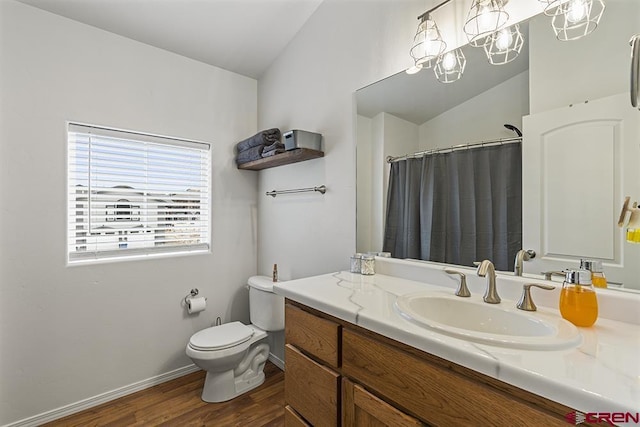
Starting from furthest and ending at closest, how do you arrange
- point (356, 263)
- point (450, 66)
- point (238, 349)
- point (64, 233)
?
point (238, 349)
point (64, 233)
point (356, 263)
point (450, 66)

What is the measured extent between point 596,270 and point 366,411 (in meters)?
0.88

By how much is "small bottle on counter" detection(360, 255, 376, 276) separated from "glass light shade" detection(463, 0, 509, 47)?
1.10 metres

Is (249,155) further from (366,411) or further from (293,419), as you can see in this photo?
(366,411)

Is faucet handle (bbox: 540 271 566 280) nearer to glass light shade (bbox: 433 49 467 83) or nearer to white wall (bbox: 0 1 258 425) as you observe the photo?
glass light shade (bbox: 433 49 467 83)

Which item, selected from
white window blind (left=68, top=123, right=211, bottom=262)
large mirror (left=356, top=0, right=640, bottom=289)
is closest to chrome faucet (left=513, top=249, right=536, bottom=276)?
large mirror (left=356, top=0, right=640, bottom=289)

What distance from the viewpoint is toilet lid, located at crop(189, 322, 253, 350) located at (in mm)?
1868

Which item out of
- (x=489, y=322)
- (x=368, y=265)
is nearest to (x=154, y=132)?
(x=368, y=265)

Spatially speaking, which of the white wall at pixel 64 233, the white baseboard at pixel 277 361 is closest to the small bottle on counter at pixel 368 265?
the white baseboard at pixel 277 361

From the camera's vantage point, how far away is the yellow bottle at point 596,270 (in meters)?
0.96

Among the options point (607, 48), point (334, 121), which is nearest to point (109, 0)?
point (334, 121)

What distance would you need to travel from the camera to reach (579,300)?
33.5 inches

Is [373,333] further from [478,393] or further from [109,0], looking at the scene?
[109,0]

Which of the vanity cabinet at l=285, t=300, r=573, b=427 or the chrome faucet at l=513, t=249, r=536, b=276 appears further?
the chrome faucet at l=513, t=249, r=536, b=276

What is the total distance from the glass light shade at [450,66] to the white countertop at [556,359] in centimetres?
100
